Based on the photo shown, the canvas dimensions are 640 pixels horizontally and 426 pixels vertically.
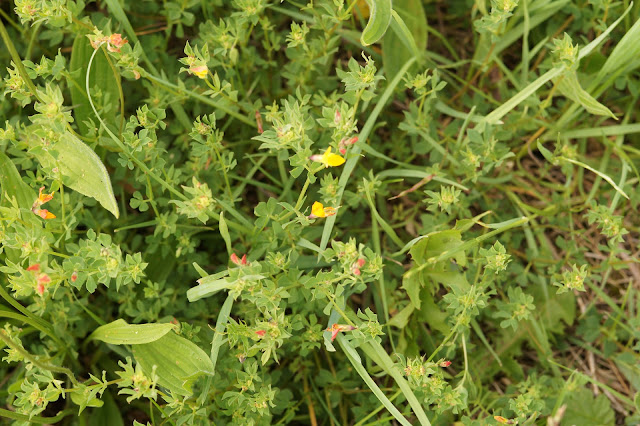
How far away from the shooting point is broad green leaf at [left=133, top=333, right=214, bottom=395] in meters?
2.21

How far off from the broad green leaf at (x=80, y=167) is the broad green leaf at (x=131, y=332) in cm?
47

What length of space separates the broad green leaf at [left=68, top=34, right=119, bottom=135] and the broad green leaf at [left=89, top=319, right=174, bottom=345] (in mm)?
865

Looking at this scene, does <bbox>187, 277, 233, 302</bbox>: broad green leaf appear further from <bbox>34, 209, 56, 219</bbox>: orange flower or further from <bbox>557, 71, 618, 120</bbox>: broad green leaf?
<bbox>557, 71, 618, 120</bbox>: broad green leaf

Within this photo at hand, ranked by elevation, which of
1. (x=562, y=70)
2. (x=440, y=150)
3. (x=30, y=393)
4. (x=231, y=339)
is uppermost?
(x=562, y=70)

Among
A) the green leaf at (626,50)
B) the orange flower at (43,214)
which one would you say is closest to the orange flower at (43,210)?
the orange flower at (43,214)

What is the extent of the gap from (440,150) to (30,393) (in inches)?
74.9

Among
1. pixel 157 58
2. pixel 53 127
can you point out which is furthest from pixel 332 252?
pixel 157 58

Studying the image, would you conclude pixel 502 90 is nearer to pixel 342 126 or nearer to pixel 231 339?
pixel 342 126

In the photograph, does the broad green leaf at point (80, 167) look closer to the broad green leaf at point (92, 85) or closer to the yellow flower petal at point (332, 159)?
the broad green leaf at point (92, 85)

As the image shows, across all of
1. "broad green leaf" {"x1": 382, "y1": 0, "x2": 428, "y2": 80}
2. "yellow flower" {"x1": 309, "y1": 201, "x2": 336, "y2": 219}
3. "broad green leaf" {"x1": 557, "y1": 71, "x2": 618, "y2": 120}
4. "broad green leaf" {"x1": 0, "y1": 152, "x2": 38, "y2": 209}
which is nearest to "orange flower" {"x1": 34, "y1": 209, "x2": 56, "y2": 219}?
"broad green leaf" {"x1": 0, "y1": 152, "x2": 38, "y2": 209}

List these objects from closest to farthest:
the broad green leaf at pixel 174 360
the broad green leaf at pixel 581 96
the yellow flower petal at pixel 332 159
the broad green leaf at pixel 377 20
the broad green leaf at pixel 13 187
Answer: the yellow flower petal at pixel 332 159, the broad green leaf at pixel 377 20, the broad green leaf at pixel 174 360, the broad green leaf at pixel 13 187, the broad green leaf at pixel 581 96

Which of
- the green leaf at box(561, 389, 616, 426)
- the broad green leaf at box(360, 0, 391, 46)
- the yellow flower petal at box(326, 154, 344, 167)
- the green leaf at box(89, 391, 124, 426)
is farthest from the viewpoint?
the green leaf at box(561, 389, 616, 426)

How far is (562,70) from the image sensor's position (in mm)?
2391

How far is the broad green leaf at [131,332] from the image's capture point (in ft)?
7.16
